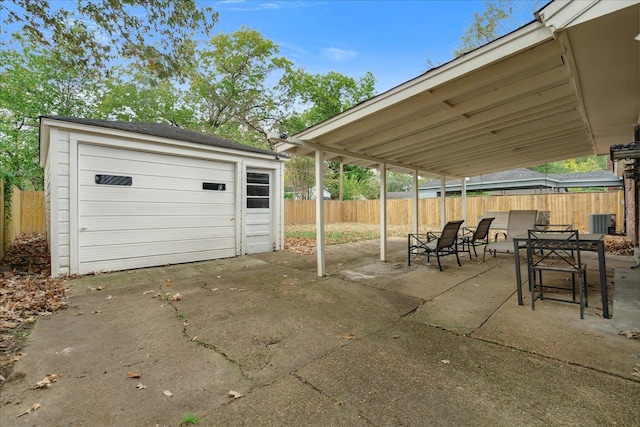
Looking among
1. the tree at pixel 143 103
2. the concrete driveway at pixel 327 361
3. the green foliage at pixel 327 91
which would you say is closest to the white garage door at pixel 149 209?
the concrete driveway at pixel 327 361

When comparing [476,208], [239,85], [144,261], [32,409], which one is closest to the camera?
[32,409]

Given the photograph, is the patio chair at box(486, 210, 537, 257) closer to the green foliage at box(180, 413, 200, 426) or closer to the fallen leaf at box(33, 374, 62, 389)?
the green foliage at box(180, 413, 200, 426)

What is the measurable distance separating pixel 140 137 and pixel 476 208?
606 inches

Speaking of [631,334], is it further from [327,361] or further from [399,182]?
[399,182]

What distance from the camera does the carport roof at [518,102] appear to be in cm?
233

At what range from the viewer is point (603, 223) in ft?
34.1

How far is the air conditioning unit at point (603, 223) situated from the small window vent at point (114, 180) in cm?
1486

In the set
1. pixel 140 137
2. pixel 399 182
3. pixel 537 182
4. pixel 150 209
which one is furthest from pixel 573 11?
pixel 399 182

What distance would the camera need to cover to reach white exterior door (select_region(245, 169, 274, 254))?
7496 millimetres

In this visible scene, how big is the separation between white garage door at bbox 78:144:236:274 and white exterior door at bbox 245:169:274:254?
426 millimetres

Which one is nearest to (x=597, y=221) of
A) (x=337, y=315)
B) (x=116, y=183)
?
(x=337, y=315)

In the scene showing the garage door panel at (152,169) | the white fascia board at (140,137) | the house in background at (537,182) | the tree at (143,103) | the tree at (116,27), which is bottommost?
the garage door panel at (152,169)

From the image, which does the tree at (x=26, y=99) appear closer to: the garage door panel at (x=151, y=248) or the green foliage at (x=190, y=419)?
the garage door panel at (x=151, y=248)

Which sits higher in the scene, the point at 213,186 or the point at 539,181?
the point at 539,181
